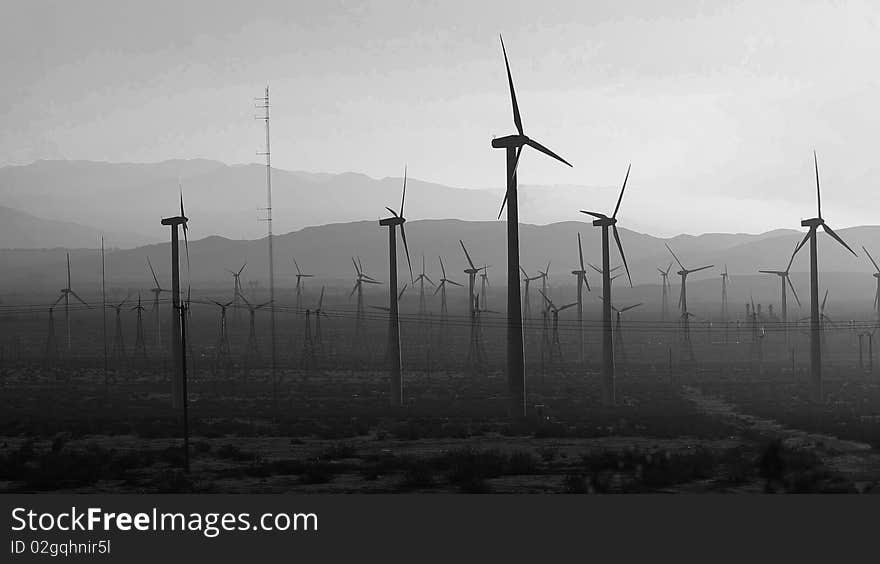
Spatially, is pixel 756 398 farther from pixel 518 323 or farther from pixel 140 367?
pixel 140 367

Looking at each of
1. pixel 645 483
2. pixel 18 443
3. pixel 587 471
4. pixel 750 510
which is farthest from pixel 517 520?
pixel 18 443

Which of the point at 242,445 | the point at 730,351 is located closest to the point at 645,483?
the point at 242,445

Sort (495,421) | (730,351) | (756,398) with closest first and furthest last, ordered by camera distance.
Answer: (495,421), (756,398), (730,351)

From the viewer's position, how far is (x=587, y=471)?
112 ft

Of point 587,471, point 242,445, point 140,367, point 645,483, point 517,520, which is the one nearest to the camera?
point 517,520

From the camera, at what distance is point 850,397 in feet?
286

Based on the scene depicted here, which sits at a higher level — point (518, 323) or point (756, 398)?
point (518, 323)

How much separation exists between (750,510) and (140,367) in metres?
124

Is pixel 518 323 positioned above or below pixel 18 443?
above

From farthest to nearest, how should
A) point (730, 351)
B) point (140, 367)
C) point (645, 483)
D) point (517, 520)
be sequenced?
point (730, 351), point (140, 367), point (645, 483), point (517, 520)

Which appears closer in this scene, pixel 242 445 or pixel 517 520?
pixel 517 520

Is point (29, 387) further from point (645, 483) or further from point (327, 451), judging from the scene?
point (645, 483)

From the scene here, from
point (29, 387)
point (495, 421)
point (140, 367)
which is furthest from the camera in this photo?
point (140, 367)

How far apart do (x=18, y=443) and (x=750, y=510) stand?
31978 mm
